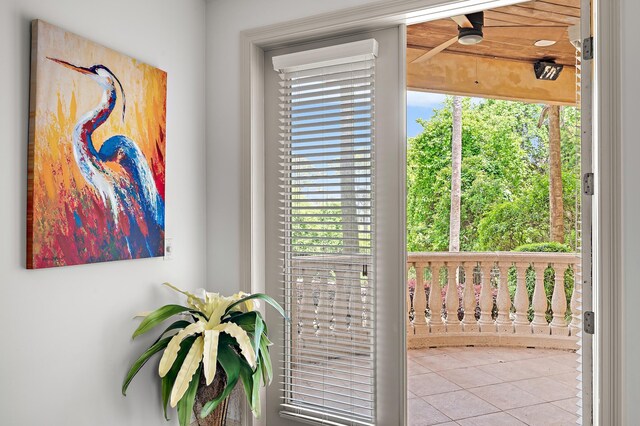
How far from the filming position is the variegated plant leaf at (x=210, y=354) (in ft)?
6.15

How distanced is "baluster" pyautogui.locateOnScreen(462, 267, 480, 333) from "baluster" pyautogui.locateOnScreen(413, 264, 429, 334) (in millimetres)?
386

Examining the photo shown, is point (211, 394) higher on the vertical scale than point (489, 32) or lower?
lower

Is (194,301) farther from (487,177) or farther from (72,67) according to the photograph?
(487,177)

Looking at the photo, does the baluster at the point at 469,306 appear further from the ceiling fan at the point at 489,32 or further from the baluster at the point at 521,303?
the ceiling fan at the point at 489,32

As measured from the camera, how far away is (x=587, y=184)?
183 cm

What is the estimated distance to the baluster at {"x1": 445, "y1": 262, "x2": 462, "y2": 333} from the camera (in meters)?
4.27

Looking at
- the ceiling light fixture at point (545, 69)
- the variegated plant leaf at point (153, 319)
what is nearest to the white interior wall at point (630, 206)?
the variegated plant leaf at point (153, 319)

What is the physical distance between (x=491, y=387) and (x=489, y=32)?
285cm

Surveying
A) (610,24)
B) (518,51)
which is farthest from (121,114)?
(518,51)

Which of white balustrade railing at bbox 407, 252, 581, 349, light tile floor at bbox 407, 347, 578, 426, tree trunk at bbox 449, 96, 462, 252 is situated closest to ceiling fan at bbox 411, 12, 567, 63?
white balustrade railing at bbox 407, 252, 581, 349

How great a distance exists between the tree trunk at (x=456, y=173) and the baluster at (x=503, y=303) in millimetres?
3157

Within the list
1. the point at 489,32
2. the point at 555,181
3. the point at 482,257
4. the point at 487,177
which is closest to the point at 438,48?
the point at 489,32

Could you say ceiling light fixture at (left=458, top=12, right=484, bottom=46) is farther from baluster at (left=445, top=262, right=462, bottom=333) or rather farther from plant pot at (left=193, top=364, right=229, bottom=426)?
plant pot at (left=193, top=364, right=229, bottom=426)

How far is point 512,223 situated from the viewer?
7.25 metres
